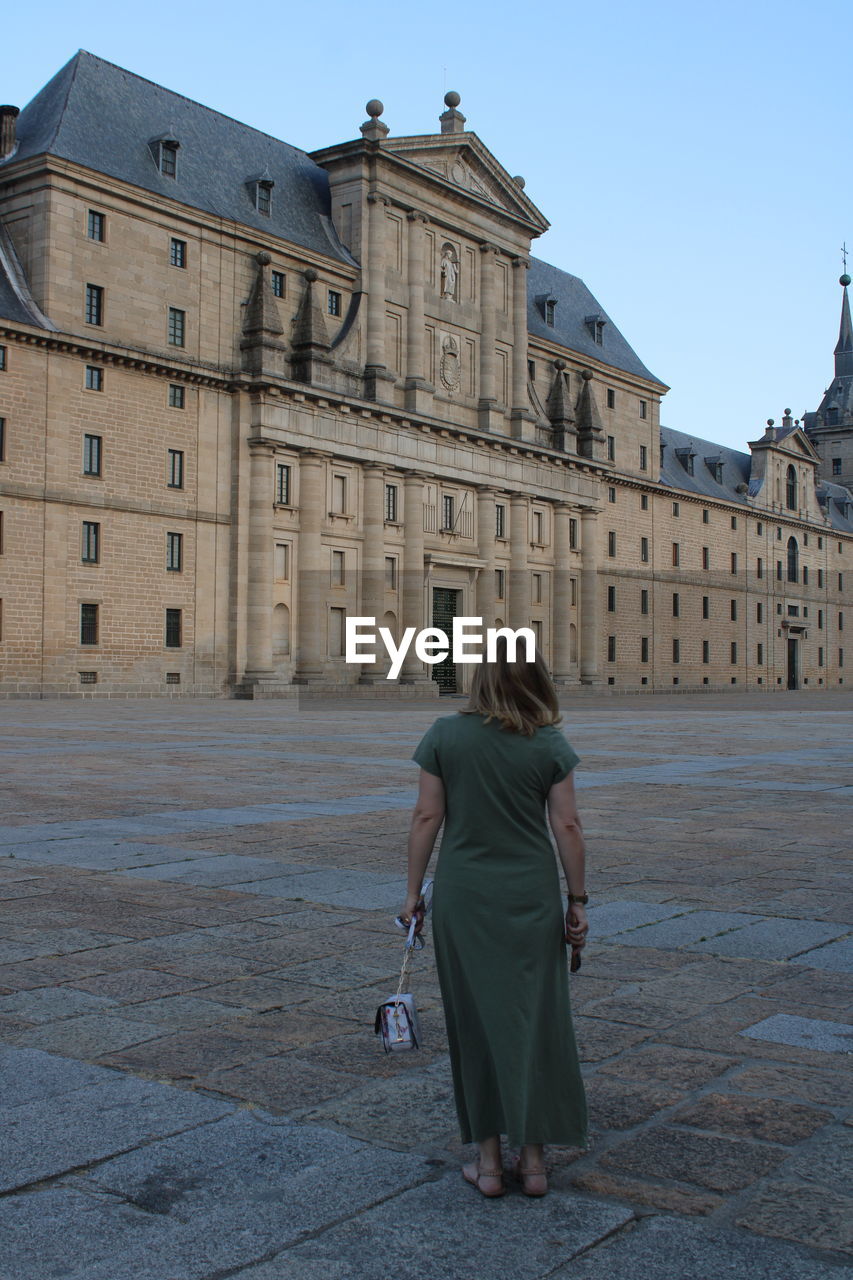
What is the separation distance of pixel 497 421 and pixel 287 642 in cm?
1695

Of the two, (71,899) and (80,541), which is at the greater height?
(80,541)

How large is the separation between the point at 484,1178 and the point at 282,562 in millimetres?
47994

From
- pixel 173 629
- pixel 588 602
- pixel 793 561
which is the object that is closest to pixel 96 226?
pixel 173 629

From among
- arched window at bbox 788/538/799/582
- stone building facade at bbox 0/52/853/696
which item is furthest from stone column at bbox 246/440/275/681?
arched window at bbox 788/538/799/582

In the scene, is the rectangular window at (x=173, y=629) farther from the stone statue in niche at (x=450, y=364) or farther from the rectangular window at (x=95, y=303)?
the stone statue in niche at (x=450, y=364)

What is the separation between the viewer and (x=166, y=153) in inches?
1933

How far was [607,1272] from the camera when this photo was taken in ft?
10.6

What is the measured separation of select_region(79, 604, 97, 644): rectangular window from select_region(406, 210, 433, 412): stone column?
18433 millimetres

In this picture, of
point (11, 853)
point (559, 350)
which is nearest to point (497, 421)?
point (559, 350)

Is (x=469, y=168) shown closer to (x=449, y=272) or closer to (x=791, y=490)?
(x=449, y=272)

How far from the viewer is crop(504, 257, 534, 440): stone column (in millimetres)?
63031

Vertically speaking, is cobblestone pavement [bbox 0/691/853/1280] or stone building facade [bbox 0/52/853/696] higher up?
stone building facade [bbox 0/52/853/696]

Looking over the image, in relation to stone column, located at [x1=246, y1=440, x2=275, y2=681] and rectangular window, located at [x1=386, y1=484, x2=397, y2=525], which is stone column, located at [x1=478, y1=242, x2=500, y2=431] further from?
stone column, located at [x1=246, y1=440, x2=275, y2=681]

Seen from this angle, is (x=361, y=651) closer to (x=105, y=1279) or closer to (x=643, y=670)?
(x=643, y=670)
